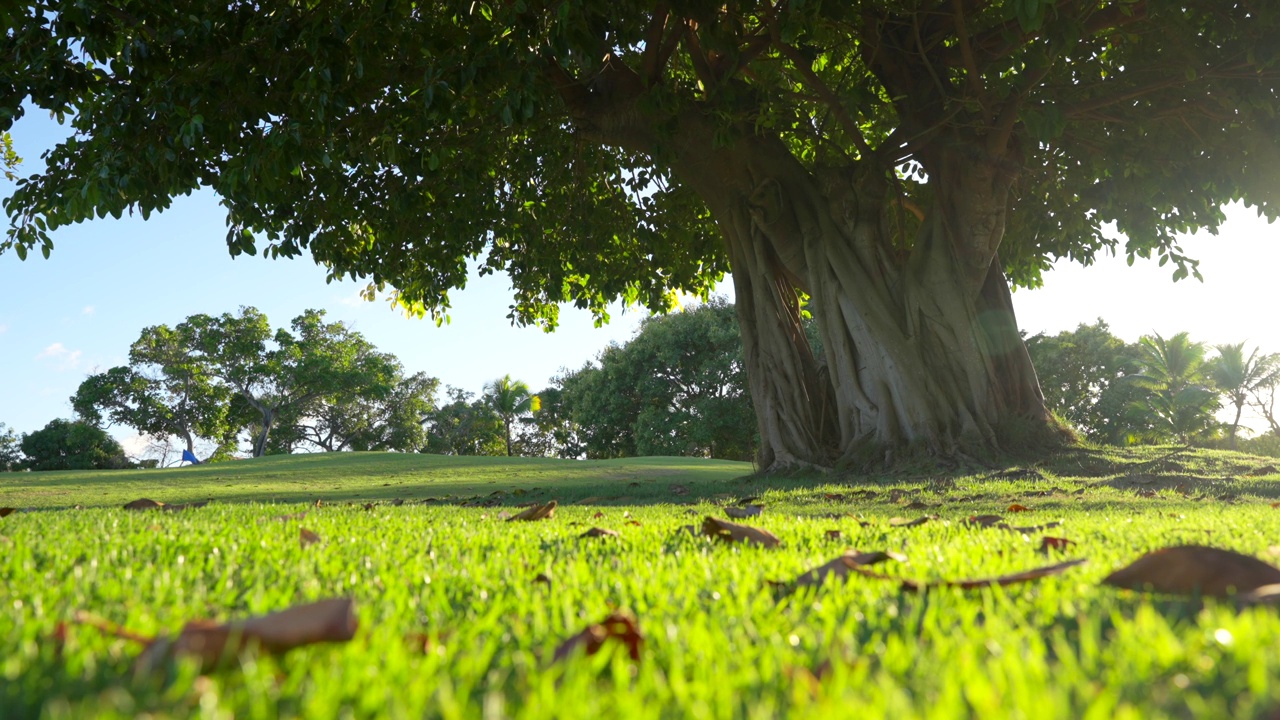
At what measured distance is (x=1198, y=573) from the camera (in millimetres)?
1509

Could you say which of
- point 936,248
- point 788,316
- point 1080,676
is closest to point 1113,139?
point 936,248

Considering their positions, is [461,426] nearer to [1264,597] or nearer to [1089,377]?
[1089,377]

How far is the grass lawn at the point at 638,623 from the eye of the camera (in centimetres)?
86

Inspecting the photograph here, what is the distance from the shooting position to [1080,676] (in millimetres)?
952

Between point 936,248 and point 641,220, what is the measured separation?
5.14 meters

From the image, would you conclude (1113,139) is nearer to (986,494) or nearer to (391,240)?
(986,494)

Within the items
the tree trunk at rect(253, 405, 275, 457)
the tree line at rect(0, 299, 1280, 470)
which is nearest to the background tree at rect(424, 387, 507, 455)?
the tree line at rect(0, 299, 1280, 470)

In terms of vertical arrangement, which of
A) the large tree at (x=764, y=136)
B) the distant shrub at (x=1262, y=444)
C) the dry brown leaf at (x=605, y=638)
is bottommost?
the distant shrub at (x=1262, y=444)

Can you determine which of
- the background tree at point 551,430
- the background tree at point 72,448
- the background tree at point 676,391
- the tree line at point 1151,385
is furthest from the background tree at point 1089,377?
the background tree at point 72,448

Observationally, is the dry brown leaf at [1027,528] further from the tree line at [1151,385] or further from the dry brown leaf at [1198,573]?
the tree line at [1151,385]

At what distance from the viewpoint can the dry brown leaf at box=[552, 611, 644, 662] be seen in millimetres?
1103

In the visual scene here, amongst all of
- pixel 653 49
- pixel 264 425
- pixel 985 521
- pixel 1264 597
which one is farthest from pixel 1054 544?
pixel 264 425

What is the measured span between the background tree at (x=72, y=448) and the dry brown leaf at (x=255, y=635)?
4952 cm

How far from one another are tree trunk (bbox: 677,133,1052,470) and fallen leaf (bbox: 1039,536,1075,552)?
22.0 feet
